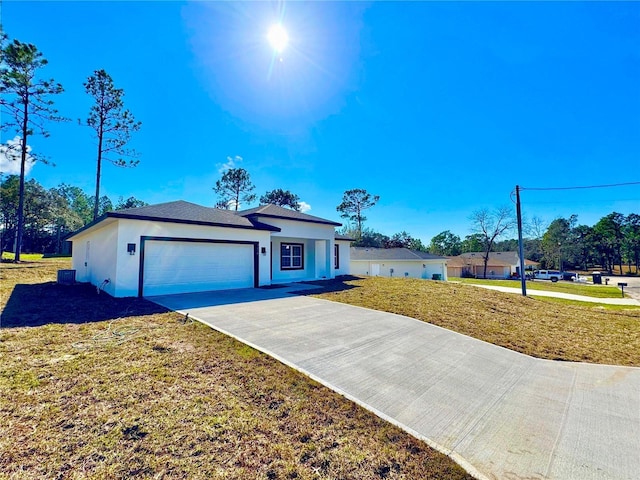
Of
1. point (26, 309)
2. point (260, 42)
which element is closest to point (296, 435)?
point (26, 309)

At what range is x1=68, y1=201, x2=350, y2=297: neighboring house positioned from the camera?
30.6ft

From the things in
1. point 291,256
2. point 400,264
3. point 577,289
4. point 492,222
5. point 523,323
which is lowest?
point 577,289

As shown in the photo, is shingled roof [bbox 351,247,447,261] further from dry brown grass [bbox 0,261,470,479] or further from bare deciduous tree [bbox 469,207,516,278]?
dry brown grass [bbox 0,261,470,479]

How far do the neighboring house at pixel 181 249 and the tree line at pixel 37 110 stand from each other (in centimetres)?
1047

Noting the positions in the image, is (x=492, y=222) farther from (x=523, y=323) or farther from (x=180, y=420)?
(x=180, y=420)

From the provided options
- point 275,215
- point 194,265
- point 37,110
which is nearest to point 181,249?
point 194,265

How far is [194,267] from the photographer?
10797 mm

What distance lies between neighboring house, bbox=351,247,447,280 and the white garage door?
1947 centimetres

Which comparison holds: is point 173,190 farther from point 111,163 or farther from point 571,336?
point 571,336

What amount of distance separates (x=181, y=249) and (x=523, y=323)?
39.4ft

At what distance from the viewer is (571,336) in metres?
7.68

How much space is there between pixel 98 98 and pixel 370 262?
27.7 m

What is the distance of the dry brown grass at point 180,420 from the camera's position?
2350mm

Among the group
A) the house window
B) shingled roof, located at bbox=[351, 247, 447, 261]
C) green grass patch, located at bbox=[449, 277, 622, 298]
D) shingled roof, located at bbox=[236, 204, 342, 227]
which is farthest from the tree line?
green grass patch, located at bbox=[449, 277, 622, 298]
